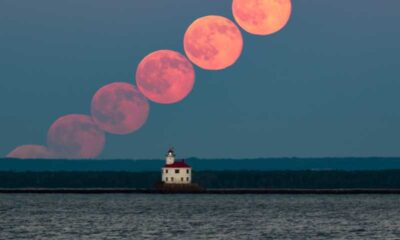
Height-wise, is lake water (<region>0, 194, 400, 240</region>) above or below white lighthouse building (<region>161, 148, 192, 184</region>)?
below

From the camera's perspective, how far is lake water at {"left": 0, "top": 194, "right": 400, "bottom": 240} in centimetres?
10900

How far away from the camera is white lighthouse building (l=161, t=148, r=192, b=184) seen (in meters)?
195

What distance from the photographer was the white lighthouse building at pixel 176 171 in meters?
195

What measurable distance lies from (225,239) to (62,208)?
6183cm

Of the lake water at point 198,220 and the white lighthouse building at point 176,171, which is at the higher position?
the white lighthouse building at point 176,171

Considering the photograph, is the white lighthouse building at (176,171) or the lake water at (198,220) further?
the white lighthouse building at (176,171)

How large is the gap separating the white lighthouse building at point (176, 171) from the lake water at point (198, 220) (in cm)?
1718

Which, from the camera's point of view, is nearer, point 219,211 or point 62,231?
point 62,231

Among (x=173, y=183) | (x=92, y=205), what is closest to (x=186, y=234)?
(x=92, y=205)

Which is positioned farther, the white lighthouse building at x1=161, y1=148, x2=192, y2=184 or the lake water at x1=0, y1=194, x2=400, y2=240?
the white lighthouse building at x1=161, y1=148, x2=192, y2=184

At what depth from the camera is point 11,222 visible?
419ft

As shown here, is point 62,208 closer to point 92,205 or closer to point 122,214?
point 92,205

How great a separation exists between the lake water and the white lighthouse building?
1718 centimetres

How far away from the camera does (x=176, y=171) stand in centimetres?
19538
